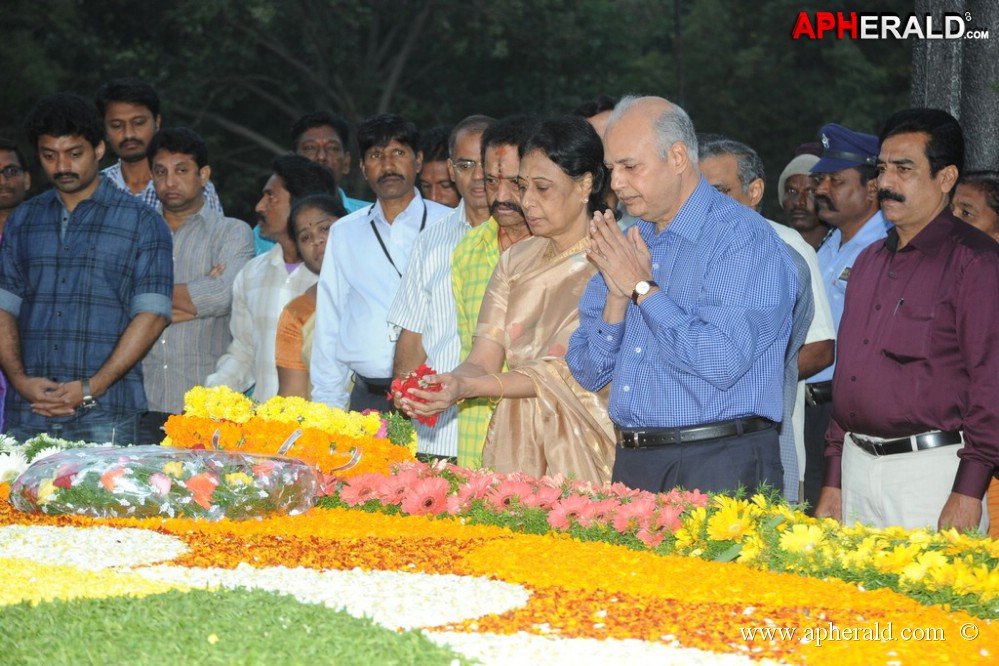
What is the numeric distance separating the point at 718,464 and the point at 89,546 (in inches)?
81.8

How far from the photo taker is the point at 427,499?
4.78 m

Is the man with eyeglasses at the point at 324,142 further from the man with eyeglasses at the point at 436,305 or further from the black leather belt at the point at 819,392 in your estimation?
the black leather belt at the point at 819,392

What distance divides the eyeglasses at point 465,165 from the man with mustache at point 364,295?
51 centimetres

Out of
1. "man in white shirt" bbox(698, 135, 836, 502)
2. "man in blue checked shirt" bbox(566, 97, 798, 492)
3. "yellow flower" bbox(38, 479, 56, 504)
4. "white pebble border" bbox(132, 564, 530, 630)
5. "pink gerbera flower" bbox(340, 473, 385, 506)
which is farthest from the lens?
"man in white shirt" bbox(698, 135, 836, 502)

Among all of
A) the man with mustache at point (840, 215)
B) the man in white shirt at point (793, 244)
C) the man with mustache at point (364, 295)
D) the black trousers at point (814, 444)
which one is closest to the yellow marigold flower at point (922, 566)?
the man in white shirt at point (793, 244)

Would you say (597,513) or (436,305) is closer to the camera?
(597,513)

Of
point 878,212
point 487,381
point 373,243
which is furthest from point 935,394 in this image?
point 373,243

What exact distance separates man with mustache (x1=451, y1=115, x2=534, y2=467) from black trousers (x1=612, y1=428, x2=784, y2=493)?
97cm

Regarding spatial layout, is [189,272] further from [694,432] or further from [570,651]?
[570,651]

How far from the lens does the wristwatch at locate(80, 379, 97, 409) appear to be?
704 centimetres

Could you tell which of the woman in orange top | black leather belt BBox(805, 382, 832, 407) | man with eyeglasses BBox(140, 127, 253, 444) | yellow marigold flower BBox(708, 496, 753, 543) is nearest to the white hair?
yellow marigold flower BBox(708, 496, 753, 543)

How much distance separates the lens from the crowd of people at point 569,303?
4703 millimetres

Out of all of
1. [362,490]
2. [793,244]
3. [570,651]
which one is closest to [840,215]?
[793,244]

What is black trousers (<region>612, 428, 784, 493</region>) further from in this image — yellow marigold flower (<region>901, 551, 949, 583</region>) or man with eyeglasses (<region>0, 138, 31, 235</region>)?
man with eyeglasses (<region>0, 138, 31, 235</region>)
